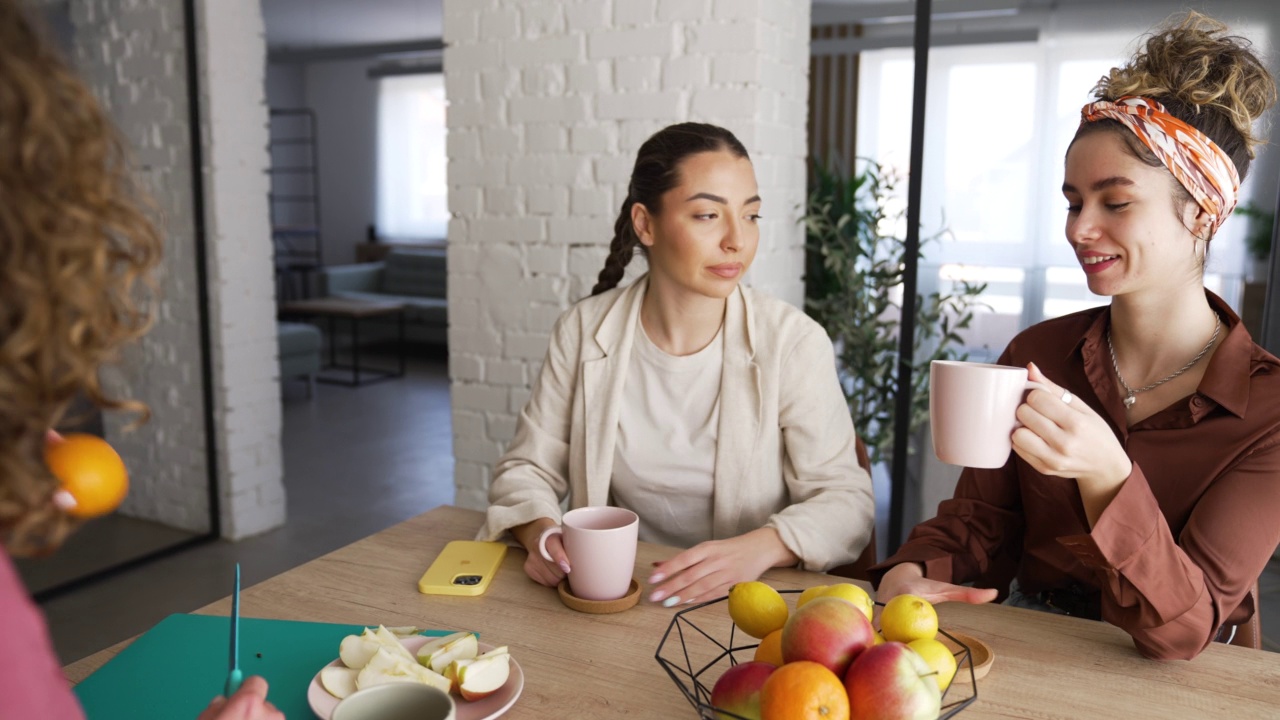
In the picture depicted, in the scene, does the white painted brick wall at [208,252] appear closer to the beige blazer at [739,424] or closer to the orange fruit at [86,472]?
the beige blazer at [739,424]

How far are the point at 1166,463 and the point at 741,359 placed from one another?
67cm

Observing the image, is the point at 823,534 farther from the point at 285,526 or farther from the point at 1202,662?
the point at 285,526

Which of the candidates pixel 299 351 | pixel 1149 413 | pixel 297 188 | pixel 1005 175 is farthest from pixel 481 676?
pixel 297 188

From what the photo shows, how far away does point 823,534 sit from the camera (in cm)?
141

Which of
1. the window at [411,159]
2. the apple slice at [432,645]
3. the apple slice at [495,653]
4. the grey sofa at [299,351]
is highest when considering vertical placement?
the window at [411,159]

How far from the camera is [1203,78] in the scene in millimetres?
1224

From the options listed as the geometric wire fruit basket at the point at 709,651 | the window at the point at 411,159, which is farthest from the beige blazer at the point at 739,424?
the window at the point at 411,159

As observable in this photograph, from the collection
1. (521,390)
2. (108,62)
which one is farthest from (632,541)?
(108,62)

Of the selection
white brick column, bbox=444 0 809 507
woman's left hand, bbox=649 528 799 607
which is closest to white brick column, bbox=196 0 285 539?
white brick column, bbox=444 0 809 507

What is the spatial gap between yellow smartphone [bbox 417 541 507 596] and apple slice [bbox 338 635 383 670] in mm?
260

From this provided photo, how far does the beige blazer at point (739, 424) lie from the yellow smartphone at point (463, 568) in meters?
0.13

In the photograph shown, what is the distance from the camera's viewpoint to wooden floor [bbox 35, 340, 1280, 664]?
3.03 meters

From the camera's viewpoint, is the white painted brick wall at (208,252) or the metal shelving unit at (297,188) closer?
the white painted brick wall at (208,252)

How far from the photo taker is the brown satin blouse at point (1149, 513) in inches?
40.5
